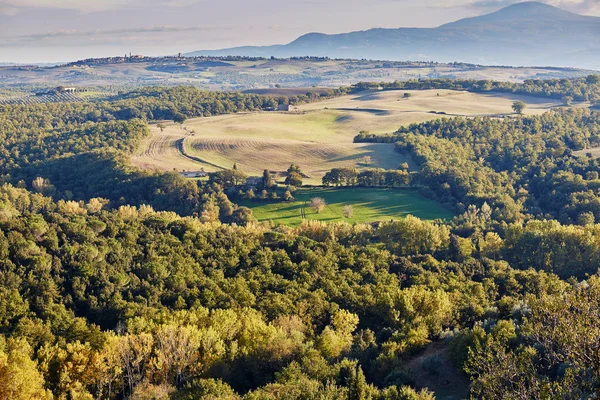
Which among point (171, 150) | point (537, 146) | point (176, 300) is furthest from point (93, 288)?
point (537, 146)

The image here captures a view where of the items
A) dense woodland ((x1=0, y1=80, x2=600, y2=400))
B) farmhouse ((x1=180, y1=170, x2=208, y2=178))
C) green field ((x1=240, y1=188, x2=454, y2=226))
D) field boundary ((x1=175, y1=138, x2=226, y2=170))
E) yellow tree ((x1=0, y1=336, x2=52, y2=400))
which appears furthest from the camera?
field boundary ((x1=175, y1=138, x2=226, y2=170))

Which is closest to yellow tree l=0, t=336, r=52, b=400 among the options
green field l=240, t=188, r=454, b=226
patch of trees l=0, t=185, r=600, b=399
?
patch of trees l=0, t=185, r=600, b=399

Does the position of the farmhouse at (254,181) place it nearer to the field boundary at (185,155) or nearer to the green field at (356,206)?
the green field at (356,206)

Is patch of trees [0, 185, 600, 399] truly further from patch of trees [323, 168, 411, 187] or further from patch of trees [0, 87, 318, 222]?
patch of trees [323, 168, 411, 187]

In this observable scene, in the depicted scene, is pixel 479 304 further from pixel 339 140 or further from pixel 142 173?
pixel 339 140

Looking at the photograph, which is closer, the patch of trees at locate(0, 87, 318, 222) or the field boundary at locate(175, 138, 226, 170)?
the patch of trees at locate(0, 87, 318, 222)

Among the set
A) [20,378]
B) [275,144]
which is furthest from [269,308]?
[275,144]
